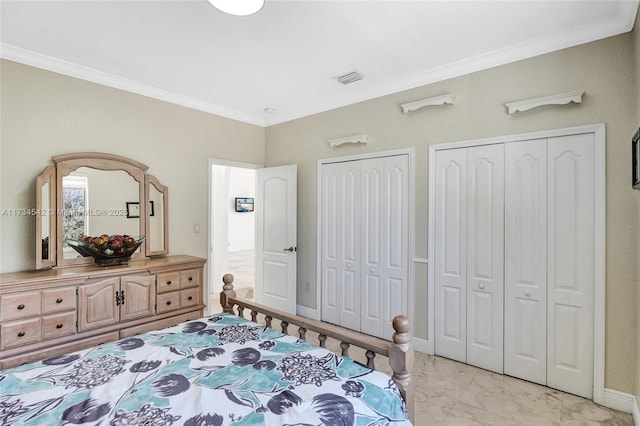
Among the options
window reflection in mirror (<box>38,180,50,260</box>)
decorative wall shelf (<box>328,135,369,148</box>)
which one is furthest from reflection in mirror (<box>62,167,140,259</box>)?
decorative wall shelf (<box>328,135,369,148</box>)

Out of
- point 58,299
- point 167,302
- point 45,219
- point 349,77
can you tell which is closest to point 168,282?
point 167,302

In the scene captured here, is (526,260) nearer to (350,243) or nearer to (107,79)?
(350,243)

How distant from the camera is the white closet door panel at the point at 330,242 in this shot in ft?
12.9

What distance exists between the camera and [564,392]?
8.16 ft

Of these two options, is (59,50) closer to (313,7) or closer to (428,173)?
(313,7)

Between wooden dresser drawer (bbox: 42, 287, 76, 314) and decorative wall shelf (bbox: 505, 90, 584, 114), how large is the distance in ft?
12.5

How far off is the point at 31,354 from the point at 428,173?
357cm

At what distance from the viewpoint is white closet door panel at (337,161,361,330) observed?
375 centimetres

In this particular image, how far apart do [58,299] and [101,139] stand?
154 cm

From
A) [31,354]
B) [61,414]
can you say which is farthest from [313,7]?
[31,354]

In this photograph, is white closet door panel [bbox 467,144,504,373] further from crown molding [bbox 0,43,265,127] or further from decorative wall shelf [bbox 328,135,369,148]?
crown molding [bbox 0,43,265,127]

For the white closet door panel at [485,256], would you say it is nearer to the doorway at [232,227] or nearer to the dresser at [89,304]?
the dresser at [89,304]

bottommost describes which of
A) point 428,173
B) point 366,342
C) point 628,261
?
point 366,342

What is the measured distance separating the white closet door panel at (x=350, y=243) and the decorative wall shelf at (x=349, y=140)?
239 mm
